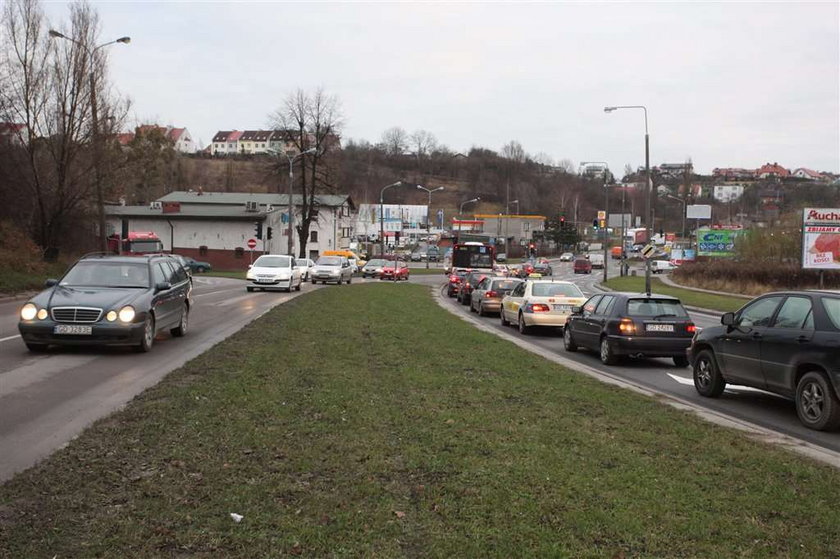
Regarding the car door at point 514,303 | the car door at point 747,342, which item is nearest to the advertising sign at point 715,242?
the car door at point 514,303

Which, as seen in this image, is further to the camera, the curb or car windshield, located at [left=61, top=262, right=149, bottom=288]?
car windshield, located at [left=61, top=262, right=149, bottom=288]

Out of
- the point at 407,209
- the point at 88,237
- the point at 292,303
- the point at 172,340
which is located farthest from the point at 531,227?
the point at 172,340

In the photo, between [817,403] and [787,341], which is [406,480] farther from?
[787,341]

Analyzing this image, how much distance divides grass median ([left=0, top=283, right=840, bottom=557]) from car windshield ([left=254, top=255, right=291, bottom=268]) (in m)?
24.7

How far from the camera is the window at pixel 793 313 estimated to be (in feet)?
29.2

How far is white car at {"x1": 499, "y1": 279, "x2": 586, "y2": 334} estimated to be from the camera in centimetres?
1944

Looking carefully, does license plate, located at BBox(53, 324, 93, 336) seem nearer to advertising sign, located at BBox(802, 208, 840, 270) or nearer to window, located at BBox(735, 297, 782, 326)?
window, located at BBox(735, 297, 782, 326)

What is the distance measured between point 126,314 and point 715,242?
188ft

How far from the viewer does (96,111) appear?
3281cm

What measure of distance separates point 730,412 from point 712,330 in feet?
5.35

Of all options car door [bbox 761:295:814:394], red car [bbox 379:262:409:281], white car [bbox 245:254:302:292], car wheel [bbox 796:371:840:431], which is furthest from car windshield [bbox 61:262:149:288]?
red car [bbox 379:262:409:281]

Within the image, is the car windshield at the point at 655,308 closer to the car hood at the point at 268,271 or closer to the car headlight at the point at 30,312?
the car headlight at the point at 30,312

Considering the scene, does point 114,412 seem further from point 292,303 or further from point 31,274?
point 31,274

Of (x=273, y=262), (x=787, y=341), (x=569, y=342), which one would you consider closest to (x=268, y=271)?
(x=273, y=262)
